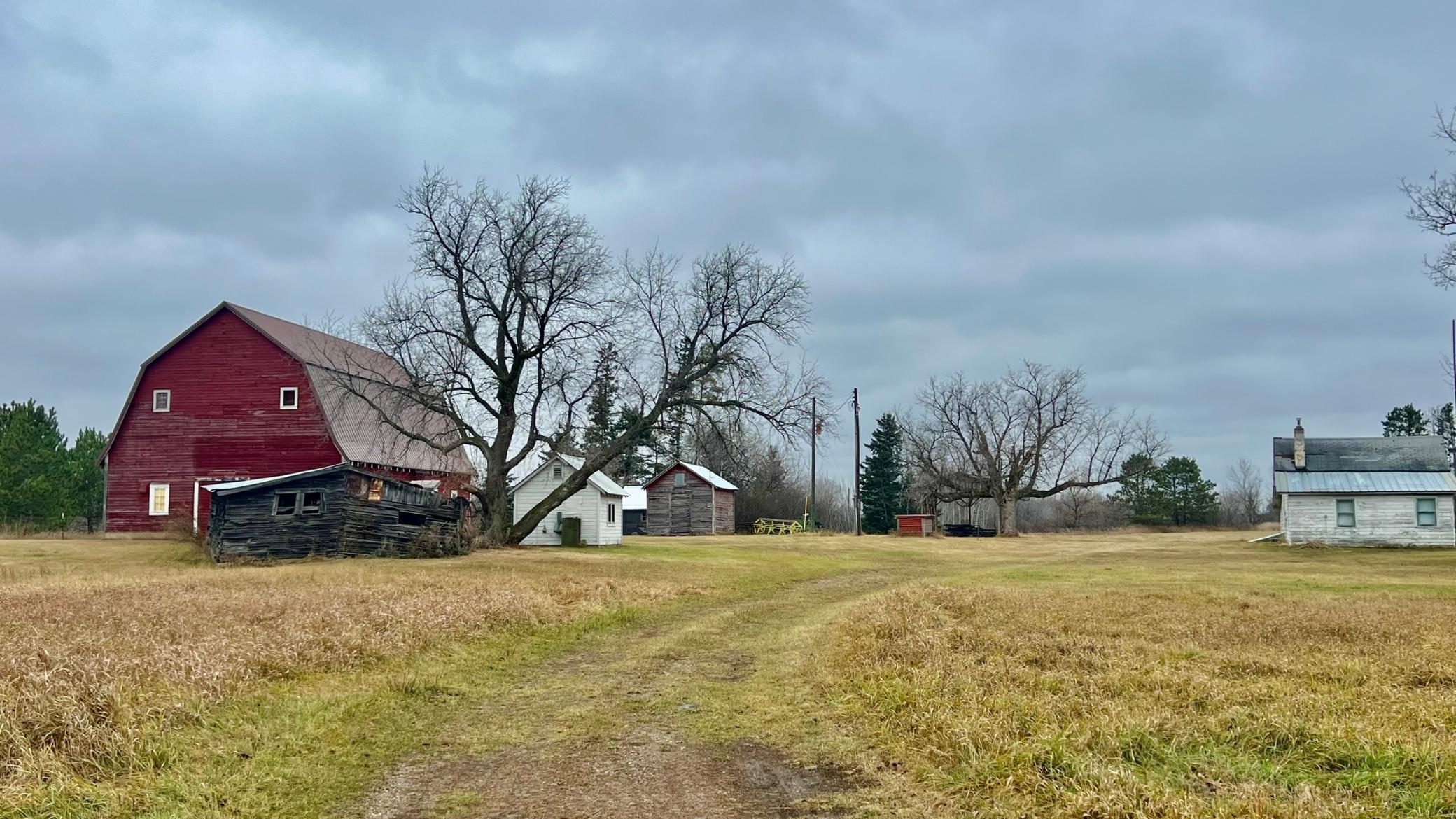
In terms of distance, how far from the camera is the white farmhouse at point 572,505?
4322 cm

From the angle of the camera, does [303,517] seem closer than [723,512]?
Yes

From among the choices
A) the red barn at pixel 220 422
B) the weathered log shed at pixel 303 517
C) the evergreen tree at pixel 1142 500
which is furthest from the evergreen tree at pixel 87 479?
the evergreen tree at pixel 1142 500

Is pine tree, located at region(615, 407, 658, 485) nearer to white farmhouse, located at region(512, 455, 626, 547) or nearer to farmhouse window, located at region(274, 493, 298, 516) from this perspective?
white farmhouse, located at region(512, 455, 626, 547)

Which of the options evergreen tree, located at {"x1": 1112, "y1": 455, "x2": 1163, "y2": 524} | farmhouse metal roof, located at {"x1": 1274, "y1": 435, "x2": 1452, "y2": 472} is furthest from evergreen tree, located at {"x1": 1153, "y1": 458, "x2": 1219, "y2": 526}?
farmhouse metal roof, located at {"x1": 1274, "y1": 435, "x2": 1452, "y2": 472}

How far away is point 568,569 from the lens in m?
27.4

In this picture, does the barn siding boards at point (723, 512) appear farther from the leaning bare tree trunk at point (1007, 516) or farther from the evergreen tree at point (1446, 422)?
the evergreen tree at point (1446, 422)

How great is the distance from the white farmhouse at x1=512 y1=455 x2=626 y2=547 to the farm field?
78.7 feet

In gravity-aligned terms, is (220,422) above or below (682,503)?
above

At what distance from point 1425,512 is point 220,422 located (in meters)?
49.2

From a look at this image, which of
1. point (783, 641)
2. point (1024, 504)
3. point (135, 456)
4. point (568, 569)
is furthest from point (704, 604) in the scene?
point (1024, 504)

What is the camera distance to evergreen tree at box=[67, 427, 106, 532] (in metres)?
54.9

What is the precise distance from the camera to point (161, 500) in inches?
1602

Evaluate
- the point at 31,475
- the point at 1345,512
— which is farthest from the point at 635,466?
the point at 1345,512

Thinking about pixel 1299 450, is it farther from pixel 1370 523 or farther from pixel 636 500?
pixel 636 500
